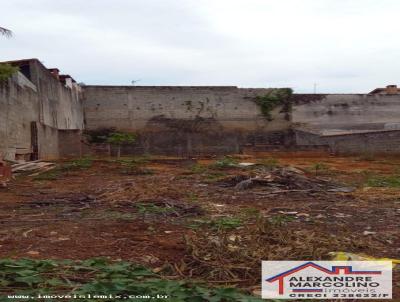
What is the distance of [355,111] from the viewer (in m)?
30.7

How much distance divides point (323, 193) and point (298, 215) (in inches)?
92.6

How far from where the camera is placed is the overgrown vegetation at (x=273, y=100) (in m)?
29.3

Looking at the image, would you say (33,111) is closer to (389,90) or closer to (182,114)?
(182,114)

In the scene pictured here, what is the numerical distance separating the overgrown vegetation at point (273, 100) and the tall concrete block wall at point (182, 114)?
10.6 inches

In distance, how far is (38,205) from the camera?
23.7 ft

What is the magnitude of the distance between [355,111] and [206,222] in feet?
88.8

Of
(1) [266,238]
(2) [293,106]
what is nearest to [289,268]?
(1) [266,238]

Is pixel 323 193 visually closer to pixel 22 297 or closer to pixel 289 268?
pixel 289 268

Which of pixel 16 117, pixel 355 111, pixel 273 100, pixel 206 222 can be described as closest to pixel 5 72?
pixel 16 117

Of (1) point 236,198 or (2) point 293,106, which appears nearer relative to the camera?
(1) point 236,198

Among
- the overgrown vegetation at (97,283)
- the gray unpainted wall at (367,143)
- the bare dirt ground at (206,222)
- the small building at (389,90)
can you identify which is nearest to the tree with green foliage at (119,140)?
the gray unpainted wall at (367,143)

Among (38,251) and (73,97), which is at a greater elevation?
(73,97)

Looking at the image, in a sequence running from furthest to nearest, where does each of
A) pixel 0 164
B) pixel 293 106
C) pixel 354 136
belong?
Answer: pixel 293 106 < pixel 354 136 < pixel 0 164

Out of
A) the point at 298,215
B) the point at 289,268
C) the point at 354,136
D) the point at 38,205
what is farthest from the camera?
the point at 354,136
